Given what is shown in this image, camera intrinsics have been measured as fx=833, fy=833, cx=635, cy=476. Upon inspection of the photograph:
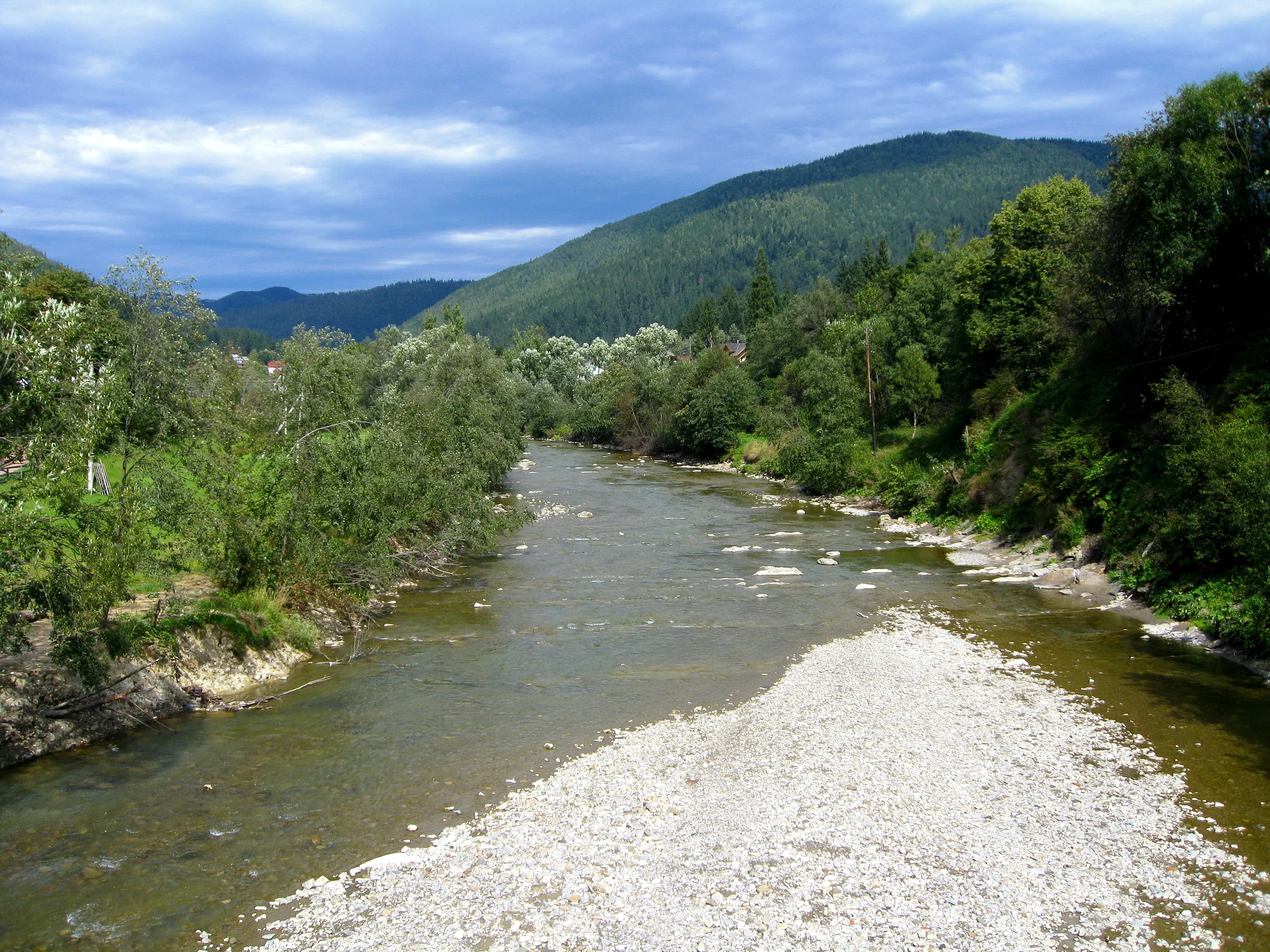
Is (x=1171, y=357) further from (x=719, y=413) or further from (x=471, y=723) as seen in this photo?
(x=719, y=413)

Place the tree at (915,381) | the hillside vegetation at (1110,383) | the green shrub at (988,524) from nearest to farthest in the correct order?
the hillside vegetation at (1110,383) < the green shrub at (988,524) < the tree at (915,381)

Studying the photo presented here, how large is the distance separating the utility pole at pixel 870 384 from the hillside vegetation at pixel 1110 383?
1.10 feet

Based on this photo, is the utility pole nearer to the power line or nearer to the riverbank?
the riverbank

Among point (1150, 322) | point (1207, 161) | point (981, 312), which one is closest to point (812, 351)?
point (981, 312)

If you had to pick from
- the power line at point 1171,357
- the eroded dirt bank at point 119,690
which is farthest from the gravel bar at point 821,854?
the power line at point 1171,357

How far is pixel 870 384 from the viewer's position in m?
55.5

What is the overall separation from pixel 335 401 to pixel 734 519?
2399 cm

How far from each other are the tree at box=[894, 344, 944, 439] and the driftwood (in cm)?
4539

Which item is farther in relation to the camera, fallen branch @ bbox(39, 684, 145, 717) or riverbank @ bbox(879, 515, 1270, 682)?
riverbank @ bbox(879, 515, 1270, 682)

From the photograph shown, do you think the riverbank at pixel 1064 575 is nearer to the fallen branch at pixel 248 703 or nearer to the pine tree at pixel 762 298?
the fallen branch at pixel 248 703

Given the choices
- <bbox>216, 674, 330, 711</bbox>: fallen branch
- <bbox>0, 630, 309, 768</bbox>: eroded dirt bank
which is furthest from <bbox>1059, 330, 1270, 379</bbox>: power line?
<bbox>0, 630, 309, 768</bbox>: eroded dirt bank

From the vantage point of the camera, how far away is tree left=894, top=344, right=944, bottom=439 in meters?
53.3

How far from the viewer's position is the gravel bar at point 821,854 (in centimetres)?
981

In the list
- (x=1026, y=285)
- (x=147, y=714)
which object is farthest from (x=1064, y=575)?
(x=147, y=714)
